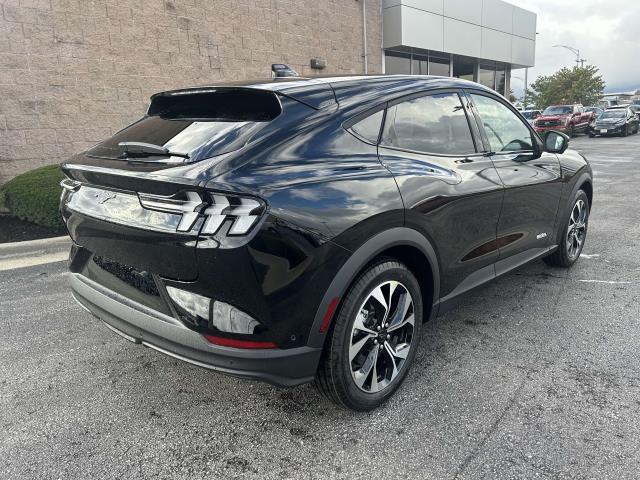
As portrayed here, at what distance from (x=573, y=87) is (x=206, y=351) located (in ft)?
172

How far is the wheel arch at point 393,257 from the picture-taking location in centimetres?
223

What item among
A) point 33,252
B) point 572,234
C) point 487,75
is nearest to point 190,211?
point 572,234

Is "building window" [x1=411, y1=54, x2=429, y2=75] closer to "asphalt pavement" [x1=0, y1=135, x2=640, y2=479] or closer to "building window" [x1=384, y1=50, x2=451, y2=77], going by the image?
"building window" [x1=384, y1=50, x2=451, y2=77]

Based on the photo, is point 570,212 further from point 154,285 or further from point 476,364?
point 154,285

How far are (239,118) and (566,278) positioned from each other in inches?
143

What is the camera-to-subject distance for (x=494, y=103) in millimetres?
3703

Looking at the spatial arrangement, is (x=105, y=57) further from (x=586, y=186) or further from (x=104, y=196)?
(x=586, y=186)

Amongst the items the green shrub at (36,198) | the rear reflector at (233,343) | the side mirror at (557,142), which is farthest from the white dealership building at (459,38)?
the rear reflector at (233,343)

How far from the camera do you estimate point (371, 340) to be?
2.56 metres

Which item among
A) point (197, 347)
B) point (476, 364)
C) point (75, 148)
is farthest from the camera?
point (75, 148)

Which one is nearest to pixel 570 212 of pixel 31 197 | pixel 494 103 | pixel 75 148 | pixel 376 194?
pixel 494 103

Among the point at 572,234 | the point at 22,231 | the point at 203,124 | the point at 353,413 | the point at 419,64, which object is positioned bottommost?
the point at 353,413

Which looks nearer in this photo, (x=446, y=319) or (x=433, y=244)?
(x=433, y=244)

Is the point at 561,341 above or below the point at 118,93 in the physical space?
below
